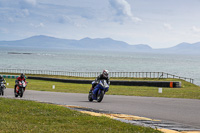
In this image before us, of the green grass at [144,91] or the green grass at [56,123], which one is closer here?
the green grass at [56,123]

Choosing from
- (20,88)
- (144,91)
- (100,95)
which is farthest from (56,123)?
(144,91)

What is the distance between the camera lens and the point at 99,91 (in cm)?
1648

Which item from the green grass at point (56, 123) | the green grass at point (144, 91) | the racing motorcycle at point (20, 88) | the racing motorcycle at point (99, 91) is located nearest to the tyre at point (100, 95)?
the racing motorcycle at point (99, 91)

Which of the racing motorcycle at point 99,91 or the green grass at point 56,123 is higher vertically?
the racing motorcycle at point 99,91

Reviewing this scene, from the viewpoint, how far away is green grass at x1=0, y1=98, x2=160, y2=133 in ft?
26.4

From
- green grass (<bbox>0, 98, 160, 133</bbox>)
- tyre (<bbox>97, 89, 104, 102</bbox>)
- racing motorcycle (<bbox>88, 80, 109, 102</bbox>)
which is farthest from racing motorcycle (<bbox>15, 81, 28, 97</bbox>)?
green grass (<bbox>0, 98, 160, 133</bbox>)

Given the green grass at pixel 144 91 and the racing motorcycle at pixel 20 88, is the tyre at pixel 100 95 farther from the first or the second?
the racing motorcycle at pixel 20 88

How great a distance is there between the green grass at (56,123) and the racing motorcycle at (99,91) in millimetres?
4443

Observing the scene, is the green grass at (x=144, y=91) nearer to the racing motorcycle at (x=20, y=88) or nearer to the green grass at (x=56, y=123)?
the racing motorcycle at (x=20, y=88)

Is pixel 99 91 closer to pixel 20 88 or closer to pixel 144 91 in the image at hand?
pixel 20 88

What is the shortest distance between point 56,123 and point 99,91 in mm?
7488

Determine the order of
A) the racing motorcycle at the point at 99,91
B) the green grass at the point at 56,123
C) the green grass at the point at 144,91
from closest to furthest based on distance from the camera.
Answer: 1. the green grass at the point at 56,123
2. the racing motorcycle at the point at 99,91
3. the green grass at the point at 144,91

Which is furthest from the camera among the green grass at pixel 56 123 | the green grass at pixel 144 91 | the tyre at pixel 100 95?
the green grass at pixel 144 91

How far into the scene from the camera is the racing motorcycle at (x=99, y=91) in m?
15.8
